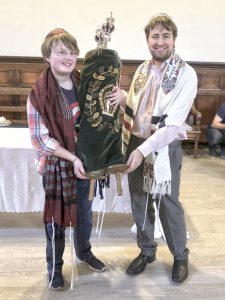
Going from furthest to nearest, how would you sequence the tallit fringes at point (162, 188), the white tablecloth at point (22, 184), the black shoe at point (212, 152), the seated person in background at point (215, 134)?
the black shoe at point (212, 152)
the seated person in background at point (215, 134)
the white tablecloth at point (22, 184)
the tallit fringes at point (162, 188)

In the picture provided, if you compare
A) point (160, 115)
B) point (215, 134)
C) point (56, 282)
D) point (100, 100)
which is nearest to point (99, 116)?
point (100, 100)

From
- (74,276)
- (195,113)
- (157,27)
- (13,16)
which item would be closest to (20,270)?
(74,276)

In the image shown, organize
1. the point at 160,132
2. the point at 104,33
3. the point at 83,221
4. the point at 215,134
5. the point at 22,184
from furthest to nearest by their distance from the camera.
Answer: the point at 215,134 < the point at 22,184 < the point at 83,221 < the point at 160,132 < the point at 104,33

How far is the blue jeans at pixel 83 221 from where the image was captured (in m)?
1.97

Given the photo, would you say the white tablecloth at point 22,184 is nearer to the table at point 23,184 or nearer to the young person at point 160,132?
the table at point 23,184

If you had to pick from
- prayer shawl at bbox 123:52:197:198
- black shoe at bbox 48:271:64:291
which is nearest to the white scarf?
prayer shawl at bbox 123:52:197:198

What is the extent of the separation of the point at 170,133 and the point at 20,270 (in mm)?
1144

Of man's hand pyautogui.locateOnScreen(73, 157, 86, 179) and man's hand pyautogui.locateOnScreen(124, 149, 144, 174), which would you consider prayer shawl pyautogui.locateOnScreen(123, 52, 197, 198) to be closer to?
man's hand pyautogui.locateOnScreen(124, 149, 144, 174)

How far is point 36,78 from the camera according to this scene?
4.57 metres

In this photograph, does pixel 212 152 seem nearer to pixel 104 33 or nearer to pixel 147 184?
pixel 147 184

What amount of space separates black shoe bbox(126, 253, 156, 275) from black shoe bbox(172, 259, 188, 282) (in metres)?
0.17

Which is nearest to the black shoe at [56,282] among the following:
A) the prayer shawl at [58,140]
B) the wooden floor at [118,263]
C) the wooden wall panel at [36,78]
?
the wooden floor at [118,263]

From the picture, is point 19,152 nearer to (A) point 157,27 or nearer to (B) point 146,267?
(B) point 146,267

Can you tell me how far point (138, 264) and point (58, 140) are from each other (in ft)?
2.94
